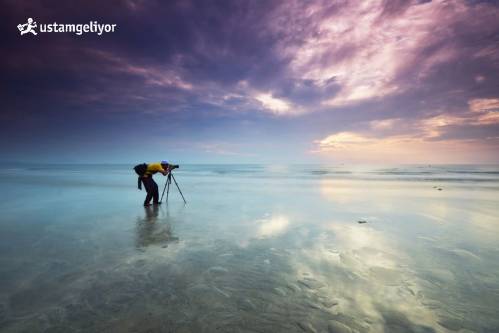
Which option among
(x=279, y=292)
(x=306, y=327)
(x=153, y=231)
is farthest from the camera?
(x=153, y=231)

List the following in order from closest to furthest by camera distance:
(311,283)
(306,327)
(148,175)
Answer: (306,327) → (311,283) → (148,175)

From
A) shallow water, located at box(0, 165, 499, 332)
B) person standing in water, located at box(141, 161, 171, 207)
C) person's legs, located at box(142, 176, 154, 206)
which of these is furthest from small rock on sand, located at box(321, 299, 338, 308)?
person's legs, located at box(142, 176, 154, 206)

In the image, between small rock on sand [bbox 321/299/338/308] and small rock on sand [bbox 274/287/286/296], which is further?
small rock on sand [bbox 274/287/286/296]

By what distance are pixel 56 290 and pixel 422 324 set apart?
5.97m

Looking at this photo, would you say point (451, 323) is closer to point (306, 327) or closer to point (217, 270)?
point (306, 327)

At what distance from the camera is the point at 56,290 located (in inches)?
164

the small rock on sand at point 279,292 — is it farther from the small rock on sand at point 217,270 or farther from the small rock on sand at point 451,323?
the small rock on sand at point 451,323

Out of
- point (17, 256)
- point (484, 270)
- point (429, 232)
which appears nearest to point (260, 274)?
point (484, 270)

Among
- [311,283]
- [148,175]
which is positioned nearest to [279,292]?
[311,283]

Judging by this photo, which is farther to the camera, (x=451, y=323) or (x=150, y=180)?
(x=150, y=180)

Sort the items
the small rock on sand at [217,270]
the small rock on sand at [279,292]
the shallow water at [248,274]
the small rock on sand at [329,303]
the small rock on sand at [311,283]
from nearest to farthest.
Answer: the shallow water at [248,274] < the small rock on sand at [329,303] < the small rock on sand at [279,292] < the small rock on sand at [311,283] < the small rock on sand at [217,270]

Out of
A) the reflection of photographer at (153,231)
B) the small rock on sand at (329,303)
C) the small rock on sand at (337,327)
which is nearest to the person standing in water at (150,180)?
the reflection of photographer at (153,231)

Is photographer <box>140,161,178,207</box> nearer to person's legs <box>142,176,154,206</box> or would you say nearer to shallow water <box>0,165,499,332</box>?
person's legs <box>142,176,154,206</box>

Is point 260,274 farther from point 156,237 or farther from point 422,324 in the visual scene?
point 156,237
